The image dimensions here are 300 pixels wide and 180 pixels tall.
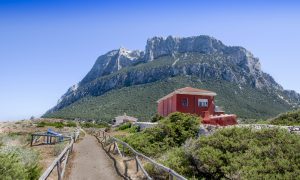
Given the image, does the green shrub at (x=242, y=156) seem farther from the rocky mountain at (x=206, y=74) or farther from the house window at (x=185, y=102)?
the rocky mountain at (x=206, y=74)

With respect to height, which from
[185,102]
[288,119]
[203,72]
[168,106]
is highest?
[203,72]

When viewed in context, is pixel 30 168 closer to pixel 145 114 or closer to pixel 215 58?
pixel 145 114

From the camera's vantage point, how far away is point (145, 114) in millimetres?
130875

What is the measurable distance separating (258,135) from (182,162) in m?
3.15

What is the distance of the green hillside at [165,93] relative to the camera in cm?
12444

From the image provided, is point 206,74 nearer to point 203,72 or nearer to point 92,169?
point 203,72

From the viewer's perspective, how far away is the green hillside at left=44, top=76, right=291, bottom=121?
408 feet

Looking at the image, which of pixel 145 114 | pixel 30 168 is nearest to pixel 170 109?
pixel 30 168

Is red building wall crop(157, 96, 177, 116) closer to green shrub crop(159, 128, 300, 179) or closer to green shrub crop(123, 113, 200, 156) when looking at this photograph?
green shrub crop(123, 113, 200, 156)

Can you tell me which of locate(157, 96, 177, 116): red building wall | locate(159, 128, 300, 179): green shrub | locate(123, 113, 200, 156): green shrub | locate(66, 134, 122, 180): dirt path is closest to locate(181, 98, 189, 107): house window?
locate(157, 96, 177, 116): red building wall

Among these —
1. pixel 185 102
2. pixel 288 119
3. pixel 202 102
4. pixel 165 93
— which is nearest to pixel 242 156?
pixel 288 119

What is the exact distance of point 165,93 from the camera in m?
141

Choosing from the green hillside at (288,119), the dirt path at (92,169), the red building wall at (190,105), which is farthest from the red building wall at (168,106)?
the dirt path at (92,169)

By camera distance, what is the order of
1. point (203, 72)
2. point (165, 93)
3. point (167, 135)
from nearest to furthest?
point (167, 135)
point (165, 93)
point (203, 72)
